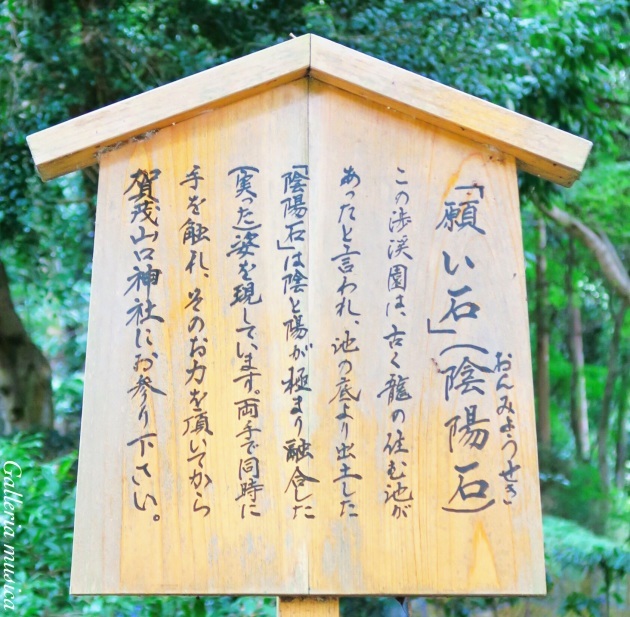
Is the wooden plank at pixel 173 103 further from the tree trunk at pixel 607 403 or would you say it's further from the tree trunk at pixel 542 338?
the tree trunk at pixel 607 403

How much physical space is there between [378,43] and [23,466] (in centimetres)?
241

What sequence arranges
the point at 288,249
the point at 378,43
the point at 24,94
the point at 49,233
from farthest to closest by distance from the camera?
the point at 49,233, the point at 24,94, the point at 378,43, the point at 288,249

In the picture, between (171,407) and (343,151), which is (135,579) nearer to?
(171,407)

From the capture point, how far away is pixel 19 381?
16.6 ft

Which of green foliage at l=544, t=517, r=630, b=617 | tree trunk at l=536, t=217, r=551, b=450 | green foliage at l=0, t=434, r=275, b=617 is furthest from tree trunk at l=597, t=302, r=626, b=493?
green foliage at l=0, t=434, r=275, b=617

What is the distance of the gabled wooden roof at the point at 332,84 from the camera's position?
1.83 m

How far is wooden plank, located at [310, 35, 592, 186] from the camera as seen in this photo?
6.01 ft

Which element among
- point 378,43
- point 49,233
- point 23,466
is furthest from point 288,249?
point 49,233

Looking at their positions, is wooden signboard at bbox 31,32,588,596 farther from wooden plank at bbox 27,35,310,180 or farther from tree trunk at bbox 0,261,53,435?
tree trunk at bbox 0,261,53,435

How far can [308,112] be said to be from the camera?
188 cm

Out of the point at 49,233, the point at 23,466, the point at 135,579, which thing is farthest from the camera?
the point at 49,233

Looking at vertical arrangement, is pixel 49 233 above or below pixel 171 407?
above

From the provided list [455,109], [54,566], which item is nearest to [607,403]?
[54,566]

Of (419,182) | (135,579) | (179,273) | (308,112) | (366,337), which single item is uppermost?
(308,112)
